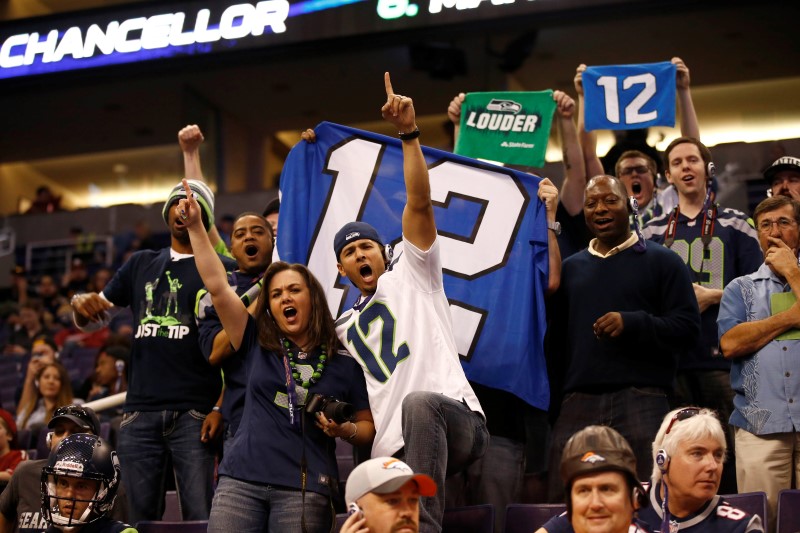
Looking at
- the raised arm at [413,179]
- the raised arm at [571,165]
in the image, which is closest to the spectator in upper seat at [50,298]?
the raised arm at [571,165]

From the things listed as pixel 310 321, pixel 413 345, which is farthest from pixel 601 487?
pixel 310 321

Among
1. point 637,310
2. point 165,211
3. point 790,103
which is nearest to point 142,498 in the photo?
point 165,211

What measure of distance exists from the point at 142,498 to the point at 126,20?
435 inches

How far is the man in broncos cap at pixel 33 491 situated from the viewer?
4.84m

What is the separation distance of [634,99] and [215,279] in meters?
3.12

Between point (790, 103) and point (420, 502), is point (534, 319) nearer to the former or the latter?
point (420, 502)

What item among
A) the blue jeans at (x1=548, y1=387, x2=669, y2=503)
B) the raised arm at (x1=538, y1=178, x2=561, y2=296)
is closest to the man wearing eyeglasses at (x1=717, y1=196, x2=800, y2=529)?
the blue jeans at (x1=548, y1=387, x2=669, y2=503)

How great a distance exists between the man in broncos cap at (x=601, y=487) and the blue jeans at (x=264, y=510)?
1.05 meters

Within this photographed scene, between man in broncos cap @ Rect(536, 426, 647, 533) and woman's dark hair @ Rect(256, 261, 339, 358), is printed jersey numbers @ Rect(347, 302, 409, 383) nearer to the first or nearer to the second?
woman's dark hair @ Rect(256, 261, 339, 358)

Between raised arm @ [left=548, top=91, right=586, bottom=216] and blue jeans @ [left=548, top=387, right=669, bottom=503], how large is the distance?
1.24m

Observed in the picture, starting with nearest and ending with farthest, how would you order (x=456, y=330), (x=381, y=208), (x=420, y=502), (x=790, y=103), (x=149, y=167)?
1. (x=420, y=502)
2. (x=456, y=330)
3. (x=381, y=208)
4. (x=790, y=103)
5. (x=149, y=167)

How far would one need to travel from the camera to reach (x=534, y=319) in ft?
16.6

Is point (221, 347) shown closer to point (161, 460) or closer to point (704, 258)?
point (161, 460)

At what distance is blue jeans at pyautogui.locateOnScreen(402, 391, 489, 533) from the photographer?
12.4 ft
